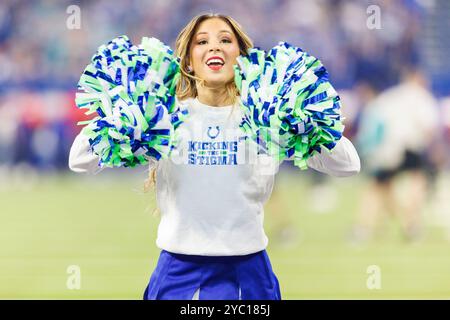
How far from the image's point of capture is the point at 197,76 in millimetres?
2621

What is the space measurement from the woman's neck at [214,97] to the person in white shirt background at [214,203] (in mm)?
41

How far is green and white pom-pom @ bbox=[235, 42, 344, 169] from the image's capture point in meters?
2.38

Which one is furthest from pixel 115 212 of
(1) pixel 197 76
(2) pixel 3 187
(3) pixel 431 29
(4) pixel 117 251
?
(1) pixel 197 76

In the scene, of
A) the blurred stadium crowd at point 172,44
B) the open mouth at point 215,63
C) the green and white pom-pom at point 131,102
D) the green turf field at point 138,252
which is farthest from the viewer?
the blurred stadium crowd at point 172,44

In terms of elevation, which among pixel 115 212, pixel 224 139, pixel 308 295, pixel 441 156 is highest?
pixel 441 156

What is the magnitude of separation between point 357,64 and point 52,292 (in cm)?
733

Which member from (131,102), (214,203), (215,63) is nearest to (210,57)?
(215,63)

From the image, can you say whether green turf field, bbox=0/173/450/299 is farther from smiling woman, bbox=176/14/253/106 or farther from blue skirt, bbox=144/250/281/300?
blue skirt, bbox=144/250/281/300

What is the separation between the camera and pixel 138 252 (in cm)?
673

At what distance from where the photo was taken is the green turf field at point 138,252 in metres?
5.37

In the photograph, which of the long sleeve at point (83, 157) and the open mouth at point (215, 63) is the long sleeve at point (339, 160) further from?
the long sleeve at point (83, 157)

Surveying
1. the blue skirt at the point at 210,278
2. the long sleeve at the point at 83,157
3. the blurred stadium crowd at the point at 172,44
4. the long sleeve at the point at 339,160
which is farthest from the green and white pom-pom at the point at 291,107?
the blurred stadium crowd at the point at 172,44

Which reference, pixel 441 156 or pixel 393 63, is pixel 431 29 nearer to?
pixel 393 63

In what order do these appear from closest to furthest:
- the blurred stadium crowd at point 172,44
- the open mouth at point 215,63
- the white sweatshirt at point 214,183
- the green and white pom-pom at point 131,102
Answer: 1. the green and white pom-pom at point 131,102
2. the white sweatshirt at point 214,183
3. the open mouth at point 215,63
4. the blurred stadium crowd at point 172,44
